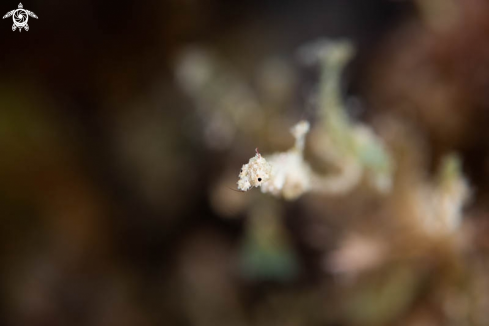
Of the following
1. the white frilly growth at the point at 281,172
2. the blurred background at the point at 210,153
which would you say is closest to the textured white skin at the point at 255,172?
A: the white frilly growth at the point at 281,172

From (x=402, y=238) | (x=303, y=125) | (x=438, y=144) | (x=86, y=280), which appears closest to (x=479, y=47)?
(x=438, y=144)

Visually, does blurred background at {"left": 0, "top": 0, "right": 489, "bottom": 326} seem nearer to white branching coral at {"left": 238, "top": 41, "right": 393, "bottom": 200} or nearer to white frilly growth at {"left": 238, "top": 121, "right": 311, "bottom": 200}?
white branching coral at {"left": 238, "top": 41, "right": 393, "bottom": 200}

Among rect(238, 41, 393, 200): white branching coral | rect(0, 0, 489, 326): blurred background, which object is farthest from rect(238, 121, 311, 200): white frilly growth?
rect(0, 0, 489, 326): blurred background

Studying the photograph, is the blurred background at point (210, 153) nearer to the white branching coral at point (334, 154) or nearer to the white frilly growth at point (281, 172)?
the white branching coral at point (334, 154)

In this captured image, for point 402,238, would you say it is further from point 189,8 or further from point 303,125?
point 189,8

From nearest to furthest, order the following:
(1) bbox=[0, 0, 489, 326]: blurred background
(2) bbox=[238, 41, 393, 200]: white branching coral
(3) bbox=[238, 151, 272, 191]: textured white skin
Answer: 1. (3) bbox=[238, 151, 272, 191]: textured white skin
2. (2) bbox=[238, 41, 393, 200]: white branching coral
3. (1) bbox=[0, 0, 489, 326]: blurred background

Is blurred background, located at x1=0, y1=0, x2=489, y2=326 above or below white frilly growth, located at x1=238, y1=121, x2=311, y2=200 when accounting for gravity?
above

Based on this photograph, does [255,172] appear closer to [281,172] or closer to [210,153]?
[281,172]

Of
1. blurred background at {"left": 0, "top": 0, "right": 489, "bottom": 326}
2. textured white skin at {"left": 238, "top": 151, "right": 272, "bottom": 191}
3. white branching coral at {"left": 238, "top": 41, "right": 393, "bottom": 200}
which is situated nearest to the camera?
textured white skin at {"left": 238, "top": 151, "right": 272, "bottom": 191}
